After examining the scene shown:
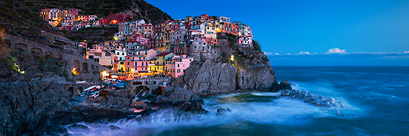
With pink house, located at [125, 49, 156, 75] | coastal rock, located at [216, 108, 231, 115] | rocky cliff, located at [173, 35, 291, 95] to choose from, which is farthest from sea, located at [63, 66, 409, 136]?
pink house, located at [125, 49, 156, 75]

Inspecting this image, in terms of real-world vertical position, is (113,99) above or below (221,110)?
above

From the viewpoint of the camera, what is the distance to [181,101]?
29.9 metres

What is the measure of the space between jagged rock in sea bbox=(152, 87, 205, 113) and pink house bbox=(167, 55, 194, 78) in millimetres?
10241

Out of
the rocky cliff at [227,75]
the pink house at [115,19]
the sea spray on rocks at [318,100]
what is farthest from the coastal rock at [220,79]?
the pink house at [115,19]

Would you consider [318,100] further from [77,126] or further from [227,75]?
[77,126]

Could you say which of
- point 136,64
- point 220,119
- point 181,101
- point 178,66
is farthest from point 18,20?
point 220,119

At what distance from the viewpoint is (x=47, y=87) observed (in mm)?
23562

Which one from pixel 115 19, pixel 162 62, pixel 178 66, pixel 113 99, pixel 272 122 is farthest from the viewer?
pixel 115 19

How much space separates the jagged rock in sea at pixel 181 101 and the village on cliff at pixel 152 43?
10684 mm

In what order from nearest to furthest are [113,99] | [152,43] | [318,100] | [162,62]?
[113,99]
[318,100]
[162,62]
[152,43]

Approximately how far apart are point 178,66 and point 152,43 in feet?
63.7

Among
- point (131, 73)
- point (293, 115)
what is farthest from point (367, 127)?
point (131, 73)

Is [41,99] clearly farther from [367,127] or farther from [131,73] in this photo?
[367,127]

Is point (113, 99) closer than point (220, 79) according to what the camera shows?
Yes
